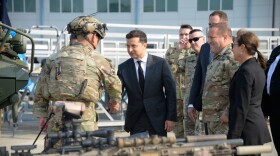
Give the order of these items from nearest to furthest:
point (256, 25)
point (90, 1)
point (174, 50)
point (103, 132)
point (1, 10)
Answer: point (103, 132) → point (174, 50) → point (1, 10) → point (256, 25) → point (90, 1)

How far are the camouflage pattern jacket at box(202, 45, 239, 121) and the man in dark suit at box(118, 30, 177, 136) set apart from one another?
76 centimetres

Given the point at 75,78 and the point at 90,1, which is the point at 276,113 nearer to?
the point at 75,78

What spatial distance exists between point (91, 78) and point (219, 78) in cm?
134

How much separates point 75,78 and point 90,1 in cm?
2460

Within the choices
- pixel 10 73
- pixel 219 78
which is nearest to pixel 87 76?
pixel 10 73

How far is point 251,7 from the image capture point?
27.0 metres

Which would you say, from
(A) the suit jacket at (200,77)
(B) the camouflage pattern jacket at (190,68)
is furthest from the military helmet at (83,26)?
(B) the camouflage pattern jacket at (190,68)

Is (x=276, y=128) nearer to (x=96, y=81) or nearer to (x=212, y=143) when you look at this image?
(x=96, y=81)

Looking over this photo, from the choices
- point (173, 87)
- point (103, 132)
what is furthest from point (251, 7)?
point (103, 132)

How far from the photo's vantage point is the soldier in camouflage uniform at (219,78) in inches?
203

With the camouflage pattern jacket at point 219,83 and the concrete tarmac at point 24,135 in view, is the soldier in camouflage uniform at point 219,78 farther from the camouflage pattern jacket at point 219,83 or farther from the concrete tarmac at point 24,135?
the concrete tarmac at point 24,135

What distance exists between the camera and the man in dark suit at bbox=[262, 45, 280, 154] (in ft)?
18.4

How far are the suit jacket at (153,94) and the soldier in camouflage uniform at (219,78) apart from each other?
0.73 metres

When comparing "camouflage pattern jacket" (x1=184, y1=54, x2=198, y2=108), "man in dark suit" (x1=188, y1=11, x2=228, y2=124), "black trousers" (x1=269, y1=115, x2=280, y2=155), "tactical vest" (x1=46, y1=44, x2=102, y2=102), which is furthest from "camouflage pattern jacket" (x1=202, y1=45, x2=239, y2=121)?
"camouflage pattern jacket" (x1=184, y1=54, x2=198, y2=108)
